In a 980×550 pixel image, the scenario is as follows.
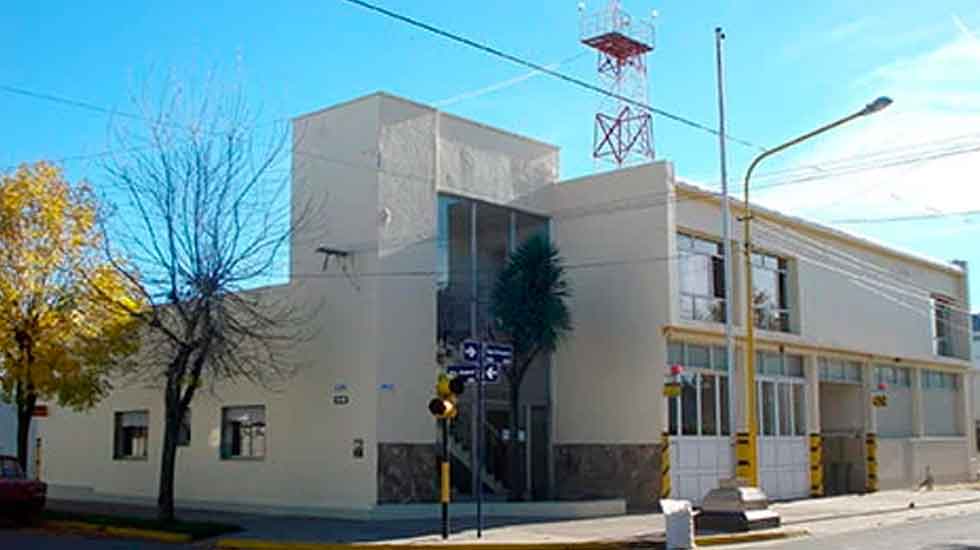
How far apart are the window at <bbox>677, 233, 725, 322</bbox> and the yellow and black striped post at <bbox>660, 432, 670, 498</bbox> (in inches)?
127

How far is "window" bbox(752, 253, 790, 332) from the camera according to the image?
1249 inches

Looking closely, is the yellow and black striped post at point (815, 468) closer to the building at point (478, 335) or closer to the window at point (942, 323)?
the building at point (478, 335)

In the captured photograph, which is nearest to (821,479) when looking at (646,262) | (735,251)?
(735,251)

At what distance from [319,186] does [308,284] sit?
2.29 meters

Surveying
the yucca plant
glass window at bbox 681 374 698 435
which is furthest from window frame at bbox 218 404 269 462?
glass window at bbox 681 374 698 435

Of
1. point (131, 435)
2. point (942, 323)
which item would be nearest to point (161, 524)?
point (131, 435)

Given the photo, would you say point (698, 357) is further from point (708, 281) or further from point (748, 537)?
point (748, 537)

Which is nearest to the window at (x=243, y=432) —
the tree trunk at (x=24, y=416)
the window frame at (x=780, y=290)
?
the tree trunk at (x=24, y=416)

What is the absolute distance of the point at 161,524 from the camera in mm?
21672

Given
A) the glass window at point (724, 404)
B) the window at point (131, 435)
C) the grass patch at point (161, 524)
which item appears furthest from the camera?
the window at point (131, 435)

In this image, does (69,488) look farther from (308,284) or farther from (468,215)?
(468,215)

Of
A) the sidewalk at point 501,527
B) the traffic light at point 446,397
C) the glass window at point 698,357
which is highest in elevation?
the glass window at point 698,357

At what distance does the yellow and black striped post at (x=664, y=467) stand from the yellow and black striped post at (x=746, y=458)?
1.63 m

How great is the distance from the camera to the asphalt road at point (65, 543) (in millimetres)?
18844
